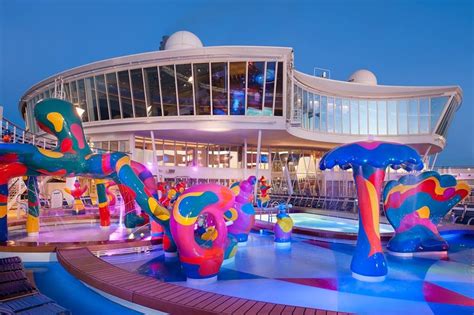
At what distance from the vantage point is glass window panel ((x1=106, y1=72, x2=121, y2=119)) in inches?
1014

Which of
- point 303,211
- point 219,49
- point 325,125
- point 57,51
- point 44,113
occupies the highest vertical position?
point 57,51

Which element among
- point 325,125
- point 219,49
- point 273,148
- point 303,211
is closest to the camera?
point 303,211

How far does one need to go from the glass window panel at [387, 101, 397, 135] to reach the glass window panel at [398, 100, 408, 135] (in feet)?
1.20

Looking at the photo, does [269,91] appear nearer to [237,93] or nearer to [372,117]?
[237,93]

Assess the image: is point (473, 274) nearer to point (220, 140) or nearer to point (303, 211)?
point (303, 211)

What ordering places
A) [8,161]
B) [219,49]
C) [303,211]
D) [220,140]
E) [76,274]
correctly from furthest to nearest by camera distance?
[220,140]
[219,49]
[303,211]
[8,161]
[76,274]

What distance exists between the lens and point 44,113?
9.20m

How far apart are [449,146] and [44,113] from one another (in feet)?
687

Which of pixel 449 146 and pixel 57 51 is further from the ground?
pixel 57 51

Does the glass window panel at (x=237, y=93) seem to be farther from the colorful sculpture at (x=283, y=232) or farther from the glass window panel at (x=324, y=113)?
the colorful sculpture at (x=283, y=232)

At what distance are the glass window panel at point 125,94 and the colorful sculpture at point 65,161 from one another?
636 inches

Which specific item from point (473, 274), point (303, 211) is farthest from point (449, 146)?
point (473, 274)

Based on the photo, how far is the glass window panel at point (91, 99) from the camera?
26.9m

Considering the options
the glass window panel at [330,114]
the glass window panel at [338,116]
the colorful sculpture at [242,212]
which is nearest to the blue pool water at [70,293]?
the colorful sculpture at [242,212]
